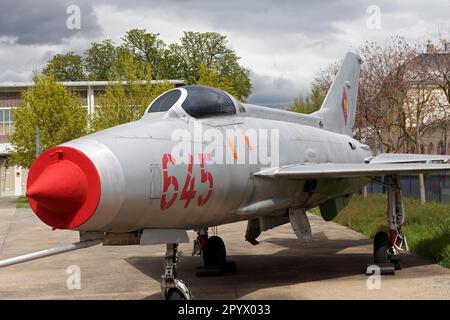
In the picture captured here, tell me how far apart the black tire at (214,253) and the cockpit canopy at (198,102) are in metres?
3.37

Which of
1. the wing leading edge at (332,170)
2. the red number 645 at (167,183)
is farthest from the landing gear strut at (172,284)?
the wing leading edge at (332,170)

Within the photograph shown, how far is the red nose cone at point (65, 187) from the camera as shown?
5977 millimetres

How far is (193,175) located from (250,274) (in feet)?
14.0

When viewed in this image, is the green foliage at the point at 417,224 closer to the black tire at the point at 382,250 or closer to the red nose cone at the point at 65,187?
the black tire at the point at 382,250

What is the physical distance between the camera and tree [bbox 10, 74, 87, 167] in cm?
4184

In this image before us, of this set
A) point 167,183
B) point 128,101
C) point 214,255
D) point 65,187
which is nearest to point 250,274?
point 214,255

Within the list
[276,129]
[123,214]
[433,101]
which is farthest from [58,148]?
[433,101]

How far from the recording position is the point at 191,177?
7.25 meters

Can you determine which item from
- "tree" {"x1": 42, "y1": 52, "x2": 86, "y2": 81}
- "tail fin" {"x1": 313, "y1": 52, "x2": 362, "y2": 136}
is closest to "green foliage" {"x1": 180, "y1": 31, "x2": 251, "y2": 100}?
"tree" {"x1": 42, "y1": 52, "x2": 86, "y2": 81}

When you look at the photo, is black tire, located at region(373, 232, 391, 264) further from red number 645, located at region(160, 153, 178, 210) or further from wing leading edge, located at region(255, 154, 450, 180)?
red number 645, located at region(160, 153, 178, 210)

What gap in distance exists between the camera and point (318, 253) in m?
13.7

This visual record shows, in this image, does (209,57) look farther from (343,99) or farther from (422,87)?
(343,99)

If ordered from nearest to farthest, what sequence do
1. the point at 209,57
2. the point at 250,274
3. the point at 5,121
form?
the point at 250,274 < the point at 5,121 < the point at 209,57

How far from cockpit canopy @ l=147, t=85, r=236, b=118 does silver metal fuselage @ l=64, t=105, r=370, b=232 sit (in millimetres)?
129
